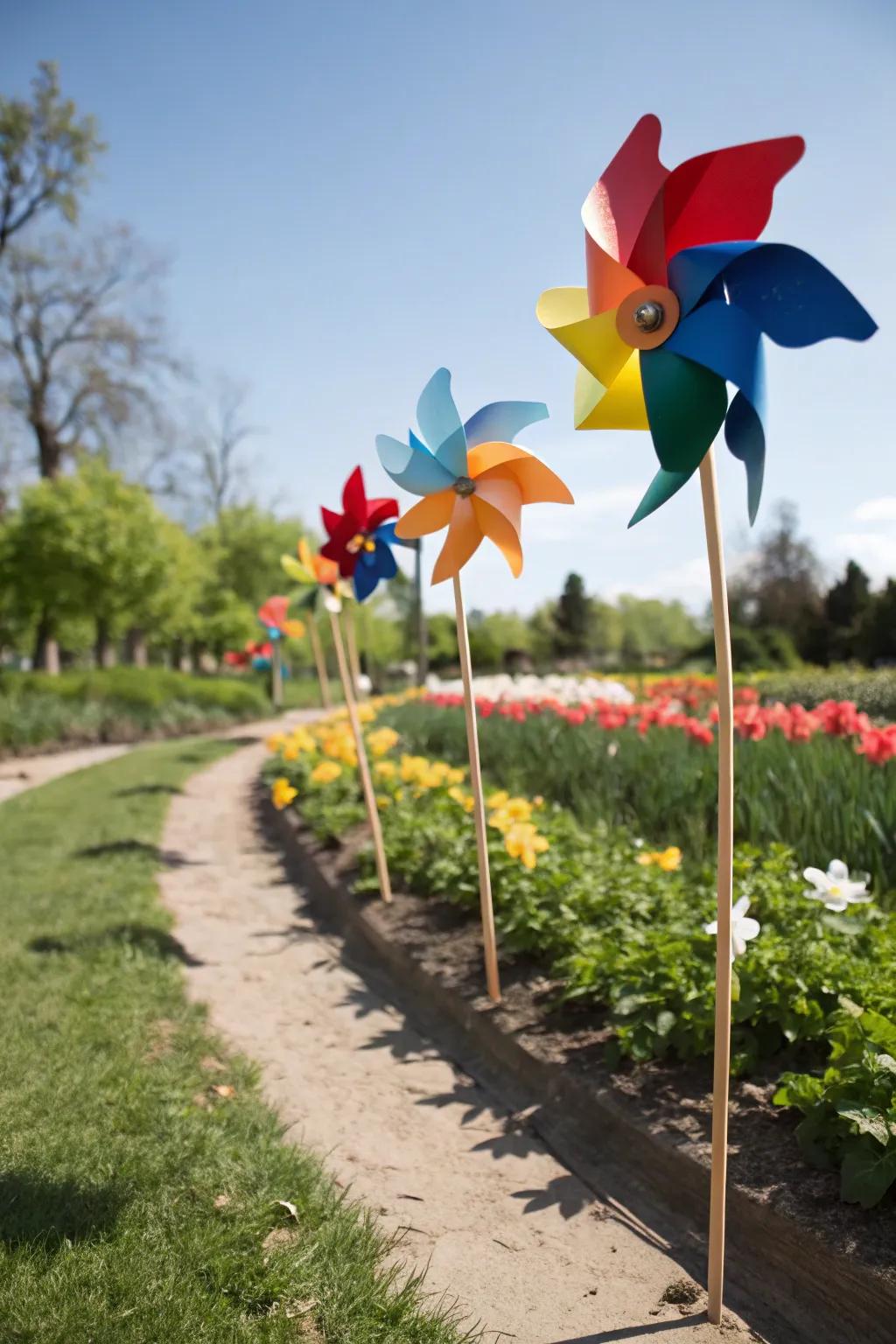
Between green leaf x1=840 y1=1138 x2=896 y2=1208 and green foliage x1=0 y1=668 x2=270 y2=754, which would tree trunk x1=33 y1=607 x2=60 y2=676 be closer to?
green foliage x1=0 y1=668 x2=270 y2=754

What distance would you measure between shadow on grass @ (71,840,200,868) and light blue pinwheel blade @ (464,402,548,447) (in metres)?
4.16

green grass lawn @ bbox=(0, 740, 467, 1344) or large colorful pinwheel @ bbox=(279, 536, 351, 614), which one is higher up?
large colorful pinwheel @ bbox=(279, 536, 351, 614)

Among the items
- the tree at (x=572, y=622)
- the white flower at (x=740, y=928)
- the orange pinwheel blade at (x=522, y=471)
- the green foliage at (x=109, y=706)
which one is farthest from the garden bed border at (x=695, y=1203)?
the tree at (x=572, y=622)

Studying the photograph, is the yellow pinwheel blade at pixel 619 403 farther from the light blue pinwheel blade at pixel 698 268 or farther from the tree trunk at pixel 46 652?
the tree trunk at pixel 46 652

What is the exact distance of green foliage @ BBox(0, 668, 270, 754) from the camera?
13.1 meters

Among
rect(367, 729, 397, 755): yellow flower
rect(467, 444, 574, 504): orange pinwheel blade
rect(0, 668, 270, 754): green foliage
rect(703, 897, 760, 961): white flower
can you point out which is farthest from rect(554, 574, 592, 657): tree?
rect(703, 897, 760, 961): white flower

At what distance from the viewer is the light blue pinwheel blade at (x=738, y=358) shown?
175 cm

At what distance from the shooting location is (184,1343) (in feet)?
5.85

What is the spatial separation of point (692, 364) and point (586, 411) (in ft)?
1.20

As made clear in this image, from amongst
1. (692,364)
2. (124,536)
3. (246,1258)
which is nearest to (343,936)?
(246,1258)

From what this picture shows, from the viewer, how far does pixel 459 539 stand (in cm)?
325

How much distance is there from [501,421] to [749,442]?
1412 millimetres

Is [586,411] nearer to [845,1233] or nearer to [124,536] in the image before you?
[845,1233]

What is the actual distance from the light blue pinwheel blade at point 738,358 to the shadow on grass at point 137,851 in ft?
17.3
